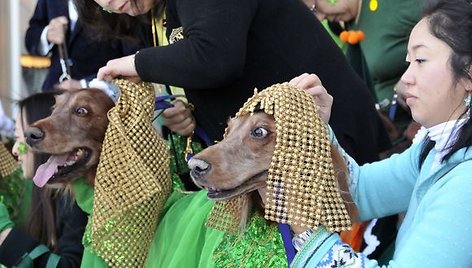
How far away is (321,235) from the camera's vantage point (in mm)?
1723

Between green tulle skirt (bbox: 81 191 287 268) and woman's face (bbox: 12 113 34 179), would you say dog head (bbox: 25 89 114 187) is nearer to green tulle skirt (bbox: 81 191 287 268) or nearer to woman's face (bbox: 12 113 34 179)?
green tulle skirt (bbox: 81 191 287 268)

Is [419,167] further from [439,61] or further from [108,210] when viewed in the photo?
[108,210]

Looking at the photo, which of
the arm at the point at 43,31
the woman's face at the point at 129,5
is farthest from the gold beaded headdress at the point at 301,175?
the arm at the point at 43,31

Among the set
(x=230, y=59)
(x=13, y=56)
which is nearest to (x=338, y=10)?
(x=230, y=59)

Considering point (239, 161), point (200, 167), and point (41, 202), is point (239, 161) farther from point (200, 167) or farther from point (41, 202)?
point (41, 202)

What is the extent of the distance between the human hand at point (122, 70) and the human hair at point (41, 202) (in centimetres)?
81

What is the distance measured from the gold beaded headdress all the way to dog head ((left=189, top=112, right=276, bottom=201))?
0.18ft

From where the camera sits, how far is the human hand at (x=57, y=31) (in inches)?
162

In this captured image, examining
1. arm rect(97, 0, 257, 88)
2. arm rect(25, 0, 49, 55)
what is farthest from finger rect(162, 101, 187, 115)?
arm rect(25, 0, 49, 55)

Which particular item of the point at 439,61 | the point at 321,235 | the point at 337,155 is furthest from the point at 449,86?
the point at 321,235

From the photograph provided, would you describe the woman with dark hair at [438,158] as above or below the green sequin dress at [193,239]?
above

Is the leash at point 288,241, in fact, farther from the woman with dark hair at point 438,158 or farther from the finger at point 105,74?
the finger at point 105,74

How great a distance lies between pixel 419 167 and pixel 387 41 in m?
1.62

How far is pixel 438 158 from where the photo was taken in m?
1.79
